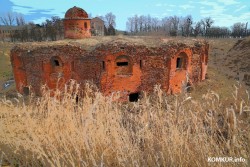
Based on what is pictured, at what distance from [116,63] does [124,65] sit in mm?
654

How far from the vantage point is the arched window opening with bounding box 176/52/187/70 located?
17959 millimetres

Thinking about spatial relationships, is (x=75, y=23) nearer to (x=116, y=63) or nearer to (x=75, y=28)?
(x=75, y=28)

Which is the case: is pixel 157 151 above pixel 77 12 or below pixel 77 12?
below

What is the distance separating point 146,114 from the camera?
132 inches

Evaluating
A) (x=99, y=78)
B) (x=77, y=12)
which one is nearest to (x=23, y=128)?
(x=99, y=78)

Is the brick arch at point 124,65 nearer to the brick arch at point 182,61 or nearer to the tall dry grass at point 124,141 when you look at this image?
the brick arch at point 182,61

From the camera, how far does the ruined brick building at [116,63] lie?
16328 mm

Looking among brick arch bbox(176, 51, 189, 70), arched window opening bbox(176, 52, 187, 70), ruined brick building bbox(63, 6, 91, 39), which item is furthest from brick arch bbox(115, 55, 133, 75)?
ruined brick building bbox(63, 6, 91, 39)

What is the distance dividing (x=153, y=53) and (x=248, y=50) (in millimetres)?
24517

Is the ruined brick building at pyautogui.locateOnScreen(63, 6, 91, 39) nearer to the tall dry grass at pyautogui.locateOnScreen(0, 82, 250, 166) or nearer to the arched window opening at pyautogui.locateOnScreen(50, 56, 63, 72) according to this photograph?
the arched window opening at pyautogui.locateOnScreen(50, 56, 63, 72)

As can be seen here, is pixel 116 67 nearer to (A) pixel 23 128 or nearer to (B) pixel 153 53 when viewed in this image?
(B) pixel 153 53

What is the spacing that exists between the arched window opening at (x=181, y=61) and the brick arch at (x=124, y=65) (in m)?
4.28

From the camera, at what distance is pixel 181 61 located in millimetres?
18266

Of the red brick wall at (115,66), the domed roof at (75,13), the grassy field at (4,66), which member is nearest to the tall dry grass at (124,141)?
the red brick wall at (115,66)
